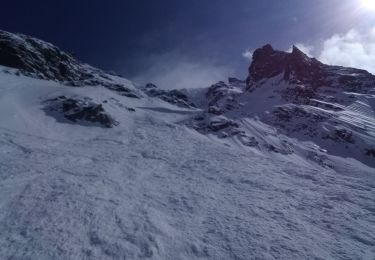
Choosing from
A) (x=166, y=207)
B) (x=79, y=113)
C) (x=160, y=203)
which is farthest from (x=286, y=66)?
(x=166, y=207)

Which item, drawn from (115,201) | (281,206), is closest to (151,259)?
(115,201)

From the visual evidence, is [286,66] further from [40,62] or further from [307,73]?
[40,62]

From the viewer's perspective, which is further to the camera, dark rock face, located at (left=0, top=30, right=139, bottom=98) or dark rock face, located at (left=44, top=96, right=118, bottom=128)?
dark rock face, located at (left=0, top=30, right=139, bottom=98)

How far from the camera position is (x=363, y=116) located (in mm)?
87875

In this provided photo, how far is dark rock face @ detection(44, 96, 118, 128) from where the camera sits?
153ft

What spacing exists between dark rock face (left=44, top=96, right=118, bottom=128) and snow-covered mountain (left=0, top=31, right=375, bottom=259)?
151mm

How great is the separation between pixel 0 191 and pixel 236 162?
22.4 m

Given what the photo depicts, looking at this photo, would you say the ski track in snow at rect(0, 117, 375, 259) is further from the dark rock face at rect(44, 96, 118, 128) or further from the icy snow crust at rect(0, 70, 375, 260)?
the dark rock face at rect(44, 96, 118, 128)

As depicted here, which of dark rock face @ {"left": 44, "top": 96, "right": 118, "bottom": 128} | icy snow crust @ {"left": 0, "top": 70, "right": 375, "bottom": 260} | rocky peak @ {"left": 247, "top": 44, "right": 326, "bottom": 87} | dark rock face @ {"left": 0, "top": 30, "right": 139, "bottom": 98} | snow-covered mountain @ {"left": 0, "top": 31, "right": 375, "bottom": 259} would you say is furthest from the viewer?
rocky peak @ {"left": 247, "top": 44, "right": 326, "bottom": 87}

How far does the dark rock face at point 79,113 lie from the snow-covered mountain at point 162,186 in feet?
0.49

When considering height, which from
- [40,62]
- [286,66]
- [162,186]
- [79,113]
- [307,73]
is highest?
[286,66]

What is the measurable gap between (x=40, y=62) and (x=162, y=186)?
60.5 meters

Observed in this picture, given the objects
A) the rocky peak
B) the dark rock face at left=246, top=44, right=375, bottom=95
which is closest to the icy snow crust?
the dark rock face at left=246, top=44, right=375, bottom=95

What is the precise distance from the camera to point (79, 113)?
47.9 metres
